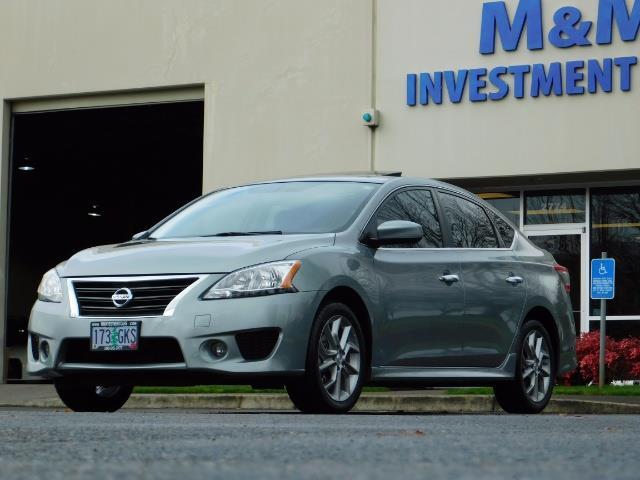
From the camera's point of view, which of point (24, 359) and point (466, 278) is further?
point (24, 359)

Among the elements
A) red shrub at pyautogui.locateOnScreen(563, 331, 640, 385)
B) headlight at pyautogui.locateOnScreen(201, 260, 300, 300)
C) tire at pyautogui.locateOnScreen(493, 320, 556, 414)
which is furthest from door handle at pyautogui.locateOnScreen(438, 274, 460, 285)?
red shrub at pyautogui.locateOnScreen(563, 331, 640, 385)

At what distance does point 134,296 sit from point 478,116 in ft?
37.1

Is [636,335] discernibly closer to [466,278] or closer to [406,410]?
[406,410]

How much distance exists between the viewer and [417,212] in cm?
986

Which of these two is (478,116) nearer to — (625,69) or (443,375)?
(625,69)

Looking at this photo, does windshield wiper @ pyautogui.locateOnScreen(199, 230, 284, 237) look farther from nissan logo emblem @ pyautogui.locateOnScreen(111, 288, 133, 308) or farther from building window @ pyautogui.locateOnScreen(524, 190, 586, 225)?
building window @ pyautogui.locateOnScreen(524, 190, 586, 225)

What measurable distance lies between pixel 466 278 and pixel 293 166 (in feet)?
34.9

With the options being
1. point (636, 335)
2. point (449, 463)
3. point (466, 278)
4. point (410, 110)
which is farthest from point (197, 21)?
point (449, 463)

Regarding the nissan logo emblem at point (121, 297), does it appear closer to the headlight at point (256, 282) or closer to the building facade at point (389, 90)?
the headlight at point (256, 282)

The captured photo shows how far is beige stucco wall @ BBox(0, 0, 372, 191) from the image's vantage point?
2006cm

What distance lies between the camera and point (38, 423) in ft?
22.0

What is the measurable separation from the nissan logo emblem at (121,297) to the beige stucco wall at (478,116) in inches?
438

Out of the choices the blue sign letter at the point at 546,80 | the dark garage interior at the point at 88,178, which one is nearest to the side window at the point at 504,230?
the blue sign letter at the point at 546,80

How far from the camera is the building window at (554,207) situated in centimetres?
1983
